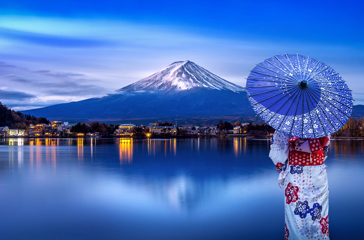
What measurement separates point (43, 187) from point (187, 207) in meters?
→ 3.83

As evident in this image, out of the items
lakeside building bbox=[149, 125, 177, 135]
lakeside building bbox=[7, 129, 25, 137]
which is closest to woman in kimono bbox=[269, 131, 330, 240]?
lakeside building bbox=[149, 125, 177, 135]

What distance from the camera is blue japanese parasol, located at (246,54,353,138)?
3.92 metres

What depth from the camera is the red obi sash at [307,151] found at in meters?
4.03

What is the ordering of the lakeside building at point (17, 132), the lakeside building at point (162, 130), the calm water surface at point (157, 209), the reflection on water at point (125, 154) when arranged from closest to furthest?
1. the calm water surface at point (157, 209)
2. the reflection on water at point (125, 154)
3. the lakeside building at point (162, 130)
4. the lakeside building at point (17, 132)

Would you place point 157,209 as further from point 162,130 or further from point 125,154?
point 162,130

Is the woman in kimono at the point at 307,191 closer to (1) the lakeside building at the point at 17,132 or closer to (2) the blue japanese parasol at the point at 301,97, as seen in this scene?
(2) the blue japanese parasol at the point at 301,97

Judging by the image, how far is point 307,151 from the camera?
3998 millimetres

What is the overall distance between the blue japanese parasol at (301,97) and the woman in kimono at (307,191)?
0.23m

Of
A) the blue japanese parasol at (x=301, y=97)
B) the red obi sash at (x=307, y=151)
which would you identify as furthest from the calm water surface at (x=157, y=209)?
the blue japanese parasol at (x=301, y=97)

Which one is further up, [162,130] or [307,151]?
[162,130]

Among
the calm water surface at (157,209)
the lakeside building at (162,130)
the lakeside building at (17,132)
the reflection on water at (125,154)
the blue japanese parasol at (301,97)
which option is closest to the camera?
the blue japanese parasol at (301,97)

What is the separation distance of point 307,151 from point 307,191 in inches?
16.0

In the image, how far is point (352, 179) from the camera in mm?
9328

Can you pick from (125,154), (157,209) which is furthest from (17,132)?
(157,209)
